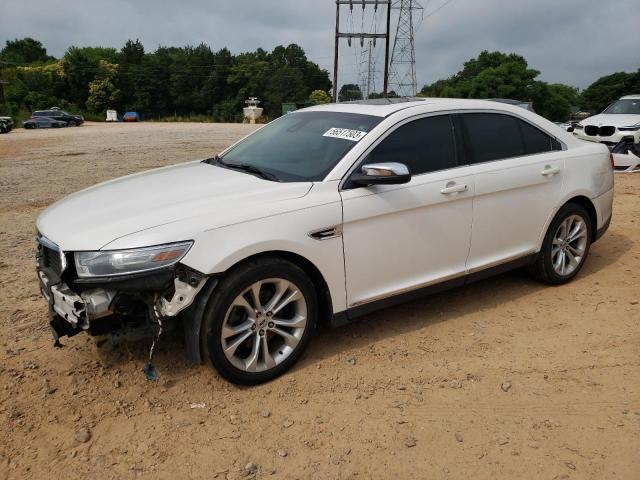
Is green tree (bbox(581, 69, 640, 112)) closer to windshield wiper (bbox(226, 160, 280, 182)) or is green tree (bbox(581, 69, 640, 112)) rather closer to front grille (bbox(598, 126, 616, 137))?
front grille (bbox(598, 126, 616, 137))

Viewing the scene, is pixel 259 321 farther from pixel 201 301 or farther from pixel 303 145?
pixel 303 145

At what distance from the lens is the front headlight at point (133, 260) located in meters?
2.87

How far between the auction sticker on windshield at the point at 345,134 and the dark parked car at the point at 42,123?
1874 inches

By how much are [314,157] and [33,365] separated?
90.8 inches

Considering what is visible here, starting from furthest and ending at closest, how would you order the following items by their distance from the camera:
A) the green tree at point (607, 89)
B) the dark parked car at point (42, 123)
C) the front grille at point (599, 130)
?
1. the green tree at point (607, 89)
2. the dark parked car at point (42, 123)
3. the front grille at point (599, 130)

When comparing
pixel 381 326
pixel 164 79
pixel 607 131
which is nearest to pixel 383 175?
pixel 381 326

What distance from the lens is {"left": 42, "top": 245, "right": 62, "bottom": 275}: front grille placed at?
3.12m

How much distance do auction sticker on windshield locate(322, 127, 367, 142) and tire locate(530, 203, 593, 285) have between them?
2.06 meters

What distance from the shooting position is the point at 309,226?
10.8ft

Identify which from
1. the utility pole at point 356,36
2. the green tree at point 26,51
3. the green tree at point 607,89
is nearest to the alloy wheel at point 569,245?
the utility pole at point 356,36

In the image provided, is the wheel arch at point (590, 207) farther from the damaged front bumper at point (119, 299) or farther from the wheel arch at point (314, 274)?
the damaged front bumper at point (119, 299)

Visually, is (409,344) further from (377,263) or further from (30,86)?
(30,86)

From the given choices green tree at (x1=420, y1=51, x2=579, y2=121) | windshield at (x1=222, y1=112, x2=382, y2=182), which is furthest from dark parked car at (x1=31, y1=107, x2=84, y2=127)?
windshield at (x1=222, y1=112, x2=382, y2=182)

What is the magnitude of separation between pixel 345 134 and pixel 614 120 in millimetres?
13320
